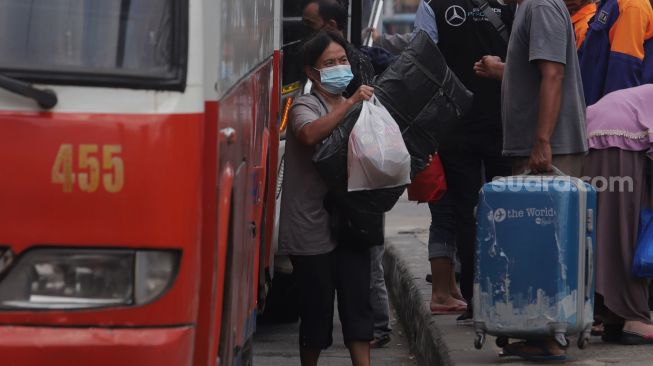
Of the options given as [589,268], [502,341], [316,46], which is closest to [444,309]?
[502,341]

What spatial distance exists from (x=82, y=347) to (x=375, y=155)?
7.56 feet

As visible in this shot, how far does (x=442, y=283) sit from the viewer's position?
23.1 ft

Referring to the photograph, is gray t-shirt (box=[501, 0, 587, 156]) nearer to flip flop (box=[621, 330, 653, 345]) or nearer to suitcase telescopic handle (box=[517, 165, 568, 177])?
suitcase telescopic handle (box=[517, 165, 568, 177])

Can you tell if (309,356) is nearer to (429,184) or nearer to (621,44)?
(429,184)

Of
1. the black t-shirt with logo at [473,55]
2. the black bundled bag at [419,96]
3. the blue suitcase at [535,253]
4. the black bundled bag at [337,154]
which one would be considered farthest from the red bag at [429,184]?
the blue suitcase at [535,253]

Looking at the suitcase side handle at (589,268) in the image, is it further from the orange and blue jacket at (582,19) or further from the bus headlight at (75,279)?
the bus headlight at (75,279)

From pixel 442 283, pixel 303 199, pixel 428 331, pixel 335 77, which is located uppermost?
pixel 335 77

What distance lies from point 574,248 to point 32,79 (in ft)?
8.49

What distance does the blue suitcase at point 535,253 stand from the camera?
5152mm

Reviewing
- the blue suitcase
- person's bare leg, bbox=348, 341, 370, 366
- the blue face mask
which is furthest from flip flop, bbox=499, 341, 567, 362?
the blue face mask

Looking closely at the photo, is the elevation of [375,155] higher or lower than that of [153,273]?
higher

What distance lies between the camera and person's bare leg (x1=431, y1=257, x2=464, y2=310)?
23.0 ft

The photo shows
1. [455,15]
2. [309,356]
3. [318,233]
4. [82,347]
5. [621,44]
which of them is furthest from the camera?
[455,15]

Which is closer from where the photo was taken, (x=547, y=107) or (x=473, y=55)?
(x=547, y=107)
